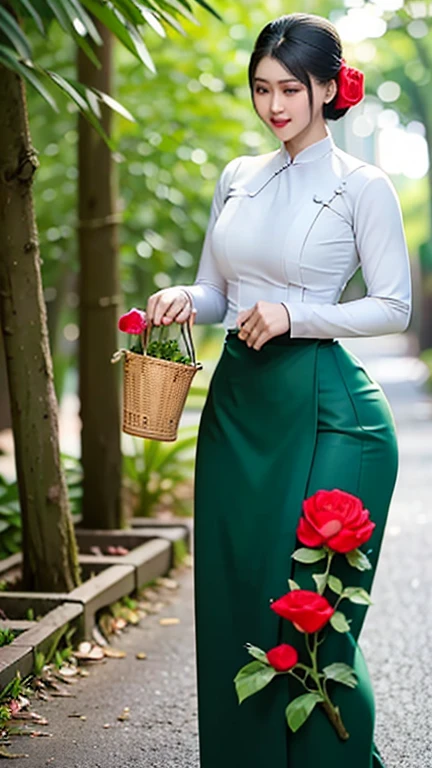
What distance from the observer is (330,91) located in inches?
143

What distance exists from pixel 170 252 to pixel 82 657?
5.58m

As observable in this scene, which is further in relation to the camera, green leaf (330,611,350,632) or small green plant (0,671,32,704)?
small green plant (0,671,32,704)

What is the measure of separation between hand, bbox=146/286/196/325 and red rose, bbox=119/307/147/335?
0.03 m

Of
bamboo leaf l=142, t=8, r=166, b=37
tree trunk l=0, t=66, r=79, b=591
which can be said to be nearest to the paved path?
tree trunk l=0, t=66, r=79, b=591

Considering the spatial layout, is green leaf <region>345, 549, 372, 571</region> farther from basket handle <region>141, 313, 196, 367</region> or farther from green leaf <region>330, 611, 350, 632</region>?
basket handle <region>141, 313, 196, 367</region>

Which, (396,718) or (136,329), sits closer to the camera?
(136,329)

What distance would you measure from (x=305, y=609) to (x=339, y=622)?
120 mm

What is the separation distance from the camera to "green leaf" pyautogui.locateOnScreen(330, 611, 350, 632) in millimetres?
3271

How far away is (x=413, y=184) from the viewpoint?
39.1m

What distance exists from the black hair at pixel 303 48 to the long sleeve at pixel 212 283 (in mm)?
365


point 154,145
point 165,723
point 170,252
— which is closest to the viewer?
point 165,723

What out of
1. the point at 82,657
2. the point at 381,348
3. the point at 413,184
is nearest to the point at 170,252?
the point at 82,657

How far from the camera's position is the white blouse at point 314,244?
3.45 meters

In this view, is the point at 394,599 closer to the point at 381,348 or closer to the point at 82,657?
the point at 82,657
